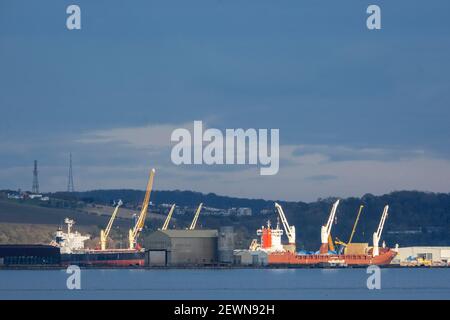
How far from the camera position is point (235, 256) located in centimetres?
16825

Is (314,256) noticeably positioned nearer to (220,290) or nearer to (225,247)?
(225,247)

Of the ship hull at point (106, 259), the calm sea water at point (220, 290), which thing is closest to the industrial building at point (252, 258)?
the ship hull at point (106, 259)

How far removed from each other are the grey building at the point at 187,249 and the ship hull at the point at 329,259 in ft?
47.8

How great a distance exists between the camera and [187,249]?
162 m

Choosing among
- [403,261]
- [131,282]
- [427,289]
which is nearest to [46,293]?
[131,282]

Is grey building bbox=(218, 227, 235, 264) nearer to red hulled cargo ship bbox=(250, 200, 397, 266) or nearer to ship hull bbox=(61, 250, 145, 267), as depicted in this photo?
red hulled cargo ship bbox=(250, 200, 397, 266)

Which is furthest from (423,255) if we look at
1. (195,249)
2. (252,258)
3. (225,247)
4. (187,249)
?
(187,249)

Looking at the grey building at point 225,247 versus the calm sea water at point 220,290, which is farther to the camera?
the grey building at point 225,247

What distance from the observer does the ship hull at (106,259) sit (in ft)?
562

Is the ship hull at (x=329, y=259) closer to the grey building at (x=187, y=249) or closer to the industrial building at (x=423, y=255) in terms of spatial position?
the industrial building at (x=423, y=255)

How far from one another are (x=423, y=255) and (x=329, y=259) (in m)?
20.6

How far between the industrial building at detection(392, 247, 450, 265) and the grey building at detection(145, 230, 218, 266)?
38.9 m

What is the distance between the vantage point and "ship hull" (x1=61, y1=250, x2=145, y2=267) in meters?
171
